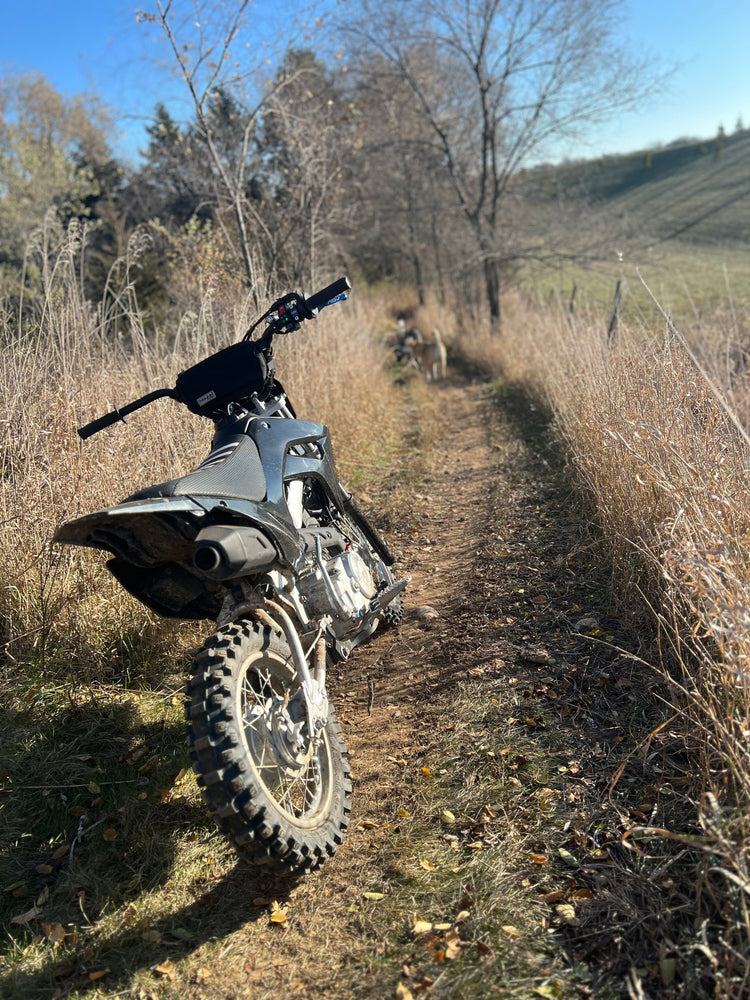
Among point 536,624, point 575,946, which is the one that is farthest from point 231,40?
point 575,946

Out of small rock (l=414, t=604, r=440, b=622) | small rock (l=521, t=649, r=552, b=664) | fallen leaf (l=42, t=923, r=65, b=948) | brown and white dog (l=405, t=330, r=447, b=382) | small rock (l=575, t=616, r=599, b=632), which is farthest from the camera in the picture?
brown and white dog (l=405, t=330, r=447, b=382)

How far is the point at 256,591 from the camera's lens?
238 centimetres

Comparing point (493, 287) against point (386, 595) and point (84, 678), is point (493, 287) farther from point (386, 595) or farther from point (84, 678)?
point (84, 678)

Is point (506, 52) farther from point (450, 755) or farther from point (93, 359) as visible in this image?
point (450, 755)

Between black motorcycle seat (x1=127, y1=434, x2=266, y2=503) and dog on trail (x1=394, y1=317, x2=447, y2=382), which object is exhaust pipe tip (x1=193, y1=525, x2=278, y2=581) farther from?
dog on trail (x1=394, y1=317, x2=447, y2=382)

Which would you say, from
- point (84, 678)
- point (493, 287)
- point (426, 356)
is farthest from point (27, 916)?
point (493, 287)

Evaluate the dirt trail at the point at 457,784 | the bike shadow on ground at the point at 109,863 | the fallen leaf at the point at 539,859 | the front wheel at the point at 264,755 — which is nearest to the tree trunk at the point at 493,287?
the dirt trail at the point at 457,784

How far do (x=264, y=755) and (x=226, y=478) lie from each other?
2.95ft

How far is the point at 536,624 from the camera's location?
3664 millimetres

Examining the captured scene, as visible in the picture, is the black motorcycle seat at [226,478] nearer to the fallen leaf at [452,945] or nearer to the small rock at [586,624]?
the fallen leaf at [452,945]

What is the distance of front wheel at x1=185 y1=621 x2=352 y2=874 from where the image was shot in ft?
6.29

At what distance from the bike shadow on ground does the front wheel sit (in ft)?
0.88

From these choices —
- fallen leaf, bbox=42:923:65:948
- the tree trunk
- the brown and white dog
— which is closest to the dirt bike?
fallen leaf, bbox=42:923:65:948

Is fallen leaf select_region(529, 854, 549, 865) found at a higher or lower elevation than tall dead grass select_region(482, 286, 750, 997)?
lower
